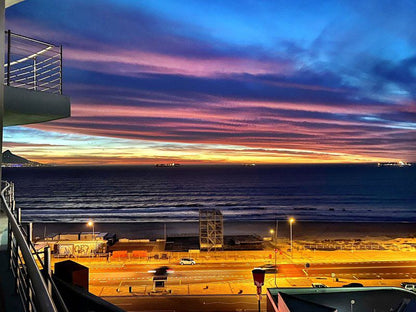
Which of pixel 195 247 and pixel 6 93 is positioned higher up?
pixel 6 93

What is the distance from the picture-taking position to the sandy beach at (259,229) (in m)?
43.5

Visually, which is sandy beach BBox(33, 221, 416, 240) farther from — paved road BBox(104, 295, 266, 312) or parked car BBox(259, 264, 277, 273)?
paved road BBox(104, 295, 266, 312)

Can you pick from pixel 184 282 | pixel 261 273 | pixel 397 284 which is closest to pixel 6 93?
pixel 261 273

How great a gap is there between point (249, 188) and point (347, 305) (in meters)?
88.0

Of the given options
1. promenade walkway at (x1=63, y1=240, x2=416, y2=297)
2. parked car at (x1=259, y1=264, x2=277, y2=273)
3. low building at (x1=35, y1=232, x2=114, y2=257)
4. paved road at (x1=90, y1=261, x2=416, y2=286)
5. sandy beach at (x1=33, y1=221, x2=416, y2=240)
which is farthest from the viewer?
sandy beach at (x1=33, y1=221, x2=416, y2=240)

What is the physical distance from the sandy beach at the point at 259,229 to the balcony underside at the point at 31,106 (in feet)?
122

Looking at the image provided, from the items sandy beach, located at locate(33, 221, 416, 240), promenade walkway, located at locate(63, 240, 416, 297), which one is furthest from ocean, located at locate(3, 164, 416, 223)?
promenade walkway, located at locate(63, 240, 416, 297)

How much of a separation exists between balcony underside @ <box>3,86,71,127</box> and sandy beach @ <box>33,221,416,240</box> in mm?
37277

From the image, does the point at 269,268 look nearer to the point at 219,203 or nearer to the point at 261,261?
the point at 261,261

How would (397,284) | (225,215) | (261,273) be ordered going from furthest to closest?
(225,215) < (397,284) < (261,273)

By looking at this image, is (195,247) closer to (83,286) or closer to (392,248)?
(392,248)

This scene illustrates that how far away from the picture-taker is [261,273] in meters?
11.4

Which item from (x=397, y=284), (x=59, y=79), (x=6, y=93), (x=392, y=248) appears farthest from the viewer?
(x=392, y=248)

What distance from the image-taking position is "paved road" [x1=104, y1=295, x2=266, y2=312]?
18.0 metres
